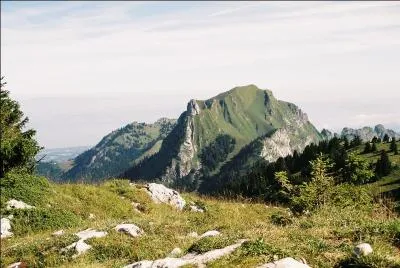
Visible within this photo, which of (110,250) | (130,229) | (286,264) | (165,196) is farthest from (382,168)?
(286,264)

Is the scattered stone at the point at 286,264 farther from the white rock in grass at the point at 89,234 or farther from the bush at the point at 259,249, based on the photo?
the white rock in grass at the point at 89,234

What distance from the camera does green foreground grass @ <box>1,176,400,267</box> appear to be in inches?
440

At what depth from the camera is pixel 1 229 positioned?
21391mm

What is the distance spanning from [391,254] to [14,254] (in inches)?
506

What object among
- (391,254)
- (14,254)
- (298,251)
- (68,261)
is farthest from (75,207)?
(391,254)

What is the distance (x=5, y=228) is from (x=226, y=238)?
12966 mm

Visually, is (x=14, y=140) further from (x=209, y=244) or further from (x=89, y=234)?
(x=209, y=244)

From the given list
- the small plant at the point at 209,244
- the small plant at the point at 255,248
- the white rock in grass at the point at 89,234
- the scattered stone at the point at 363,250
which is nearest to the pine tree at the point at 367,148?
the white rock in grass at the point at 89,234

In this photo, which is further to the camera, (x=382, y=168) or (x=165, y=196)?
(x=382, y=168)

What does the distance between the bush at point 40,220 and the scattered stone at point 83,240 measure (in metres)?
5.40

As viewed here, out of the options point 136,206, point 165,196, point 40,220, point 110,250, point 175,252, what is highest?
point 175,252

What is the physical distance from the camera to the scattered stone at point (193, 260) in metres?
11.4

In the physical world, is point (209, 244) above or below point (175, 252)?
above

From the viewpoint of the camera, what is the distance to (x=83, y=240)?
16141 millimetres
